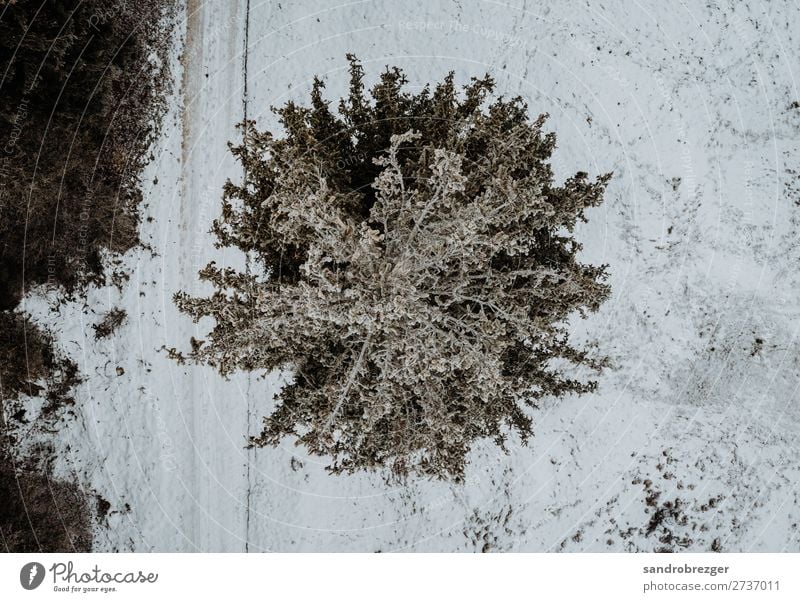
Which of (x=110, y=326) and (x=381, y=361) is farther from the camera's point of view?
(x=110, y=326)

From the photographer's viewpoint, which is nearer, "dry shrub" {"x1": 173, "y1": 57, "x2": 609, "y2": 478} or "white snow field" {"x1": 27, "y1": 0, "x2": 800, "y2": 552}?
"dry shrub" {"x1": 173, "y1": 57, "x2": 609, "y2": 478}

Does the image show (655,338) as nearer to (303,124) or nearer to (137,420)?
(303,124)

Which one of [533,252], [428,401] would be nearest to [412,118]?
[533,252]

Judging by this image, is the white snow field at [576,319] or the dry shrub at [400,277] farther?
the white snow field at [576,319]
